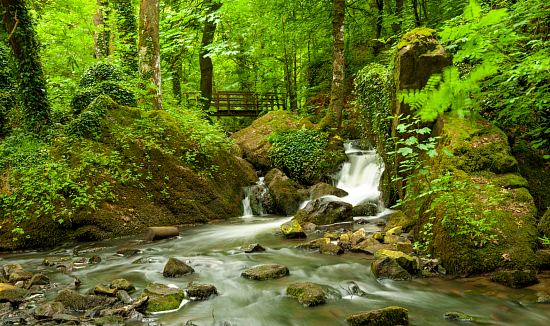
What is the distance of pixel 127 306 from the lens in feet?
15.1

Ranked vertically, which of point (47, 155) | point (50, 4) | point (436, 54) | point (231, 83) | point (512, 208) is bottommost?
point (512, 208)

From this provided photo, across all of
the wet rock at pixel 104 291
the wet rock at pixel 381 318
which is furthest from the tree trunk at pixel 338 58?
the wet rock at pixel 104 291

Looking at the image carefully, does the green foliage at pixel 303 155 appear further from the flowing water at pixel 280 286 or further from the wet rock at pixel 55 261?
the wet rock at pixel 55 261

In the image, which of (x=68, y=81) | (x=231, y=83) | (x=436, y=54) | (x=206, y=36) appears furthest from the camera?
(x=231, y=83)

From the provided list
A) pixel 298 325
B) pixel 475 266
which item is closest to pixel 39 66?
pixel 298 325

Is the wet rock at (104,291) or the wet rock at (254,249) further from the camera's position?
the wet rock at (254,249)

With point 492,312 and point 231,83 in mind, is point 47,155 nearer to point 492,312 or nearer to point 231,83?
point 492,312

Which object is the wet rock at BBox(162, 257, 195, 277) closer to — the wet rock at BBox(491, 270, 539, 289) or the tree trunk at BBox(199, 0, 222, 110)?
the wet rock at BBox(491, 270, 539, 289)

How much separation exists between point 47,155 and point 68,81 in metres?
4.54

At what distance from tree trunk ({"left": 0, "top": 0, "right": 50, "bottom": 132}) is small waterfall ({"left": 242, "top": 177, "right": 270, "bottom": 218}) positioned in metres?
5.83

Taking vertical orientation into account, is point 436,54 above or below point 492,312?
above

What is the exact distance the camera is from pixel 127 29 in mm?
18531

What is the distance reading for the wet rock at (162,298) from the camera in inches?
184

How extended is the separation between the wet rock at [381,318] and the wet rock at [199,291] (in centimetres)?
192
